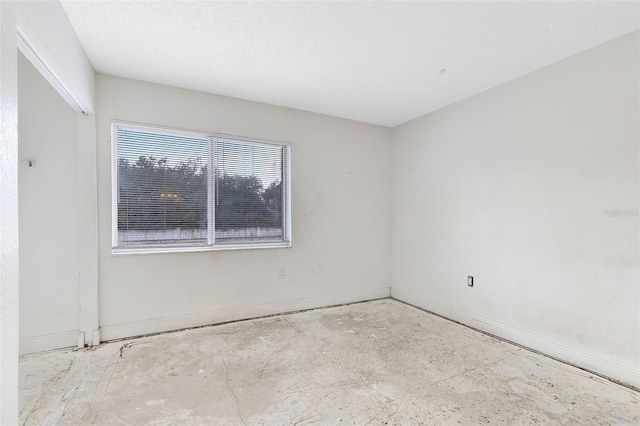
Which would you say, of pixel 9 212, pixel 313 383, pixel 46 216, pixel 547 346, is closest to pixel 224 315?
pixel 313 383

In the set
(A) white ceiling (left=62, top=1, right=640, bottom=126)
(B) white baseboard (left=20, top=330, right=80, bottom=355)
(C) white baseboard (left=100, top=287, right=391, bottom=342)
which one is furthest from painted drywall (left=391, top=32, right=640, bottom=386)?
(B) white baseboard (left=20, top=330, right=80, bottom=355)

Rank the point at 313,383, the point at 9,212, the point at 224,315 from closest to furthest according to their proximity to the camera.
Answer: the point at 9,212
the point at 313,383
the point at 224,315

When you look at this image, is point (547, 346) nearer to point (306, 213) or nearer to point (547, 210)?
point (547, 210)

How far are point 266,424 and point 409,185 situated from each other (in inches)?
121

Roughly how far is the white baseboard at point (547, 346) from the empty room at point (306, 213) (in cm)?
2

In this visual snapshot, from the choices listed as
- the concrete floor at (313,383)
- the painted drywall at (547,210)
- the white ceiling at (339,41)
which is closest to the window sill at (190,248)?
the concrete floor at (313,383)

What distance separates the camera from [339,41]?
214cm

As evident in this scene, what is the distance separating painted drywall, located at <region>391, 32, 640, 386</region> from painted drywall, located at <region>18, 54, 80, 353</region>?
363cm

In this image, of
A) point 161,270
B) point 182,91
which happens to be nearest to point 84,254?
point 161,270

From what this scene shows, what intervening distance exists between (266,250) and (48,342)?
1996 mm

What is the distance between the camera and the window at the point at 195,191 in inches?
109

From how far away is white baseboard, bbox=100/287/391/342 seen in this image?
8.74 ft

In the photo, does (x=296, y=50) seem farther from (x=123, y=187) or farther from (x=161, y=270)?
(x=161, y=270)

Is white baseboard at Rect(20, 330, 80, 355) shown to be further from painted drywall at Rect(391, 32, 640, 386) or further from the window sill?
painted drywall at Rect(391, 32, 640, 386)
